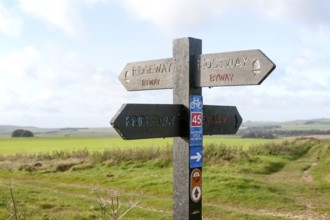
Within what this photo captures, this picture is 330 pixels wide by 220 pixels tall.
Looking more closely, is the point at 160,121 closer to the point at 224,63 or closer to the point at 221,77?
the point at 221,77

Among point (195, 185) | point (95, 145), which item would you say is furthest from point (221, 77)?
point (95, 145)

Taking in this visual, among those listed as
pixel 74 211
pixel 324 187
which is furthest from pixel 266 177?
pixel 74 211

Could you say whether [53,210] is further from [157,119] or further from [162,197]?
[157,119]

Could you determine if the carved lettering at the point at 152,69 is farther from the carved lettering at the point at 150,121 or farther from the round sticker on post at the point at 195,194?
the round sticker on post at the point at 195,194

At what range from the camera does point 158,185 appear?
14.4 metres

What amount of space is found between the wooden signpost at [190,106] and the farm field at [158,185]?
627 millimetres

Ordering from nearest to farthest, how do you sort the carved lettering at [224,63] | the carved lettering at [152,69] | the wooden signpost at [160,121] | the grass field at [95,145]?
the wooden signpost at [160,121] → the carved lettering at [224,63] → the carved lettering at [152,69] → the grass field at [95,145]

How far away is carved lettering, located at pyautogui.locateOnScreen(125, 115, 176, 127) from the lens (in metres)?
3.82

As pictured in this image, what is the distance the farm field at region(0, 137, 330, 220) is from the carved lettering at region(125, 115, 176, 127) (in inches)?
25.4

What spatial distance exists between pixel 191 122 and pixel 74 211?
22.5 ft

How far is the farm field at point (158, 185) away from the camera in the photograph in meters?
10.5

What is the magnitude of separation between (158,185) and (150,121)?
10675mm

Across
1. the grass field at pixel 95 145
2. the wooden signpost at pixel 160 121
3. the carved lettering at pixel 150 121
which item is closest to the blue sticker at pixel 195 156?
the wooden signpost at pixel 160 121

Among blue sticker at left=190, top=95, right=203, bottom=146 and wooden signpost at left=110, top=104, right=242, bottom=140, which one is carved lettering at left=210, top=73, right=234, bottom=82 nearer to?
blue sticker at left=190, top=95, right=203, bottom=146
